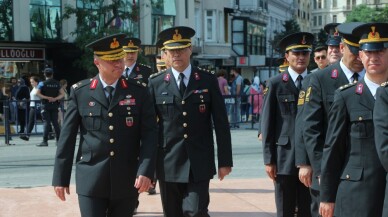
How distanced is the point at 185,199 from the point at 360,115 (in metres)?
2.26

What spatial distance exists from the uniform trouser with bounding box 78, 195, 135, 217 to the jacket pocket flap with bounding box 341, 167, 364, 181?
1800mm

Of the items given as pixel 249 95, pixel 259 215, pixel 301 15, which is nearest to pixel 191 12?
pixel 249 95

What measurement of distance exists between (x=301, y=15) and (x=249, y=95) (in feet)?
308

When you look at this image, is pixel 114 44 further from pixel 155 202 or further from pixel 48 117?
pixel 48 117

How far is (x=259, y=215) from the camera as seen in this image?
8.40 metres

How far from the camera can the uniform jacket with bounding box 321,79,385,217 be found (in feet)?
14.8

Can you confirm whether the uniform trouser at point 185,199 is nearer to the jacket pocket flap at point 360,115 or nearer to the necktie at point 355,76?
the necktie at point 355,76

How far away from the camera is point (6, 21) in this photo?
3109cm

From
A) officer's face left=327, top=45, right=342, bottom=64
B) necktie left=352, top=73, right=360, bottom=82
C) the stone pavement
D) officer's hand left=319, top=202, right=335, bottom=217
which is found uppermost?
officer's face left=327, top=45, right=342, bottom=64

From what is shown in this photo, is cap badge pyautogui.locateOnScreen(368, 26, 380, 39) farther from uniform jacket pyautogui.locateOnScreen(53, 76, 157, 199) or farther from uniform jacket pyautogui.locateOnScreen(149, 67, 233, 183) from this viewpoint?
uniform jacket pyautogui.locateOnScreen(149, 67, 233, 183)

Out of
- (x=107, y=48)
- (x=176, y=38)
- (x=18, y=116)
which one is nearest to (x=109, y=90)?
(x=107, y=48)

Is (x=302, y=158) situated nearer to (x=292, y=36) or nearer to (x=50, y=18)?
(x=292, y=36)

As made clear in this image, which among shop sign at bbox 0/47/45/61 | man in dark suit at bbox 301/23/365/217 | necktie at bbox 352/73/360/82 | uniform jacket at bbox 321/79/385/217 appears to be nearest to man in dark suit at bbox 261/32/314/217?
man in dark suit at bbox 301/23/365/217

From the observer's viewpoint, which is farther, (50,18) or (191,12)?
(191,12)
